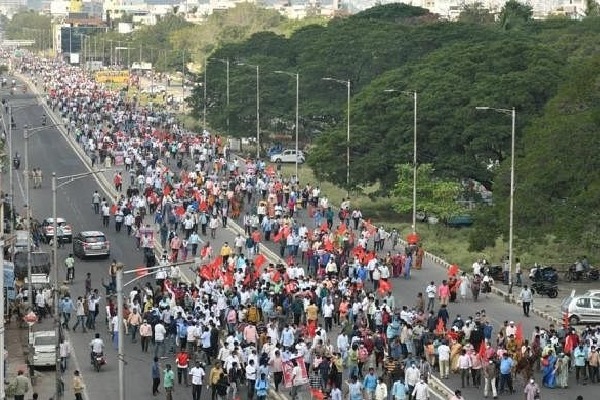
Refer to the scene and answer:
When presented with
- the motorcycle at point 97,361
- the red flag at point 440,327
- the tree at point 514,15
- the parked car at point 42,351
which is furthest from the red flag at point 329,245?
the tree at point 514,15

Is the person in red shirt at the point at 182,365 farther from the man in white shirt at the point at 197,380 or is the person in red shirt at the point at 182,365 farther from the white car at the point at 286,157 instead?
the white car at the point at 286,157

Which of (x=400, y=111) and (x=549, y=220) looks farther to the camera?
(x=400, y=111)

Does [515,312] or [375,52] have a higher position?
[375,52]

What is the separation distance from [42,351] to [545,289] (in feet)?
57.9

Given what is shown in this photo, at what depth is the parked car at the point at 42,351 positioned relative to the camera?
37375 mm

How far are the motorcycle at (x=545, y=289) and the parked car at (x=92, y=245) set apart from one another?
51.2ft

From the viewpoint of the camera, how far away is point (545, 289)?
4759 centimetres

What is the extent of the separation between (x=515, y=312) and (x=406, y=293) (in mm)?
3940

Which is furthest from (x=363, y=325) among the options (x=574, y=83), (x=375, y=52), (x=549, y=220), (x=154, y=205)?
(x=375, y=52)

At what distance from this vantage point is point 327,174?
71.1 metres

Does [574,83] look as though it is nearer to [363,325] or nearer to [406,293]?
[406,293]

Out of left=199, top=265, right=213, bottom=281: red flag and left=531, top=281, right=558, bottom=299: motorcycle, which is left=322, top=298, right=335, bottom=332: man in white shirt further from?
left=531, top=281, right=558, bottom=299: motorcycle

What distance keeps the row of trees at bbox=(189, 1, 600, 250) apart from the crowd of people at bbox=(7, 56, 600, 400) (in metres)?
4.55

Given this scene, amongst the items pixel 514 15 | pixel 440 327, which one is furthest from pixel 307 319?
pixel 514 15
